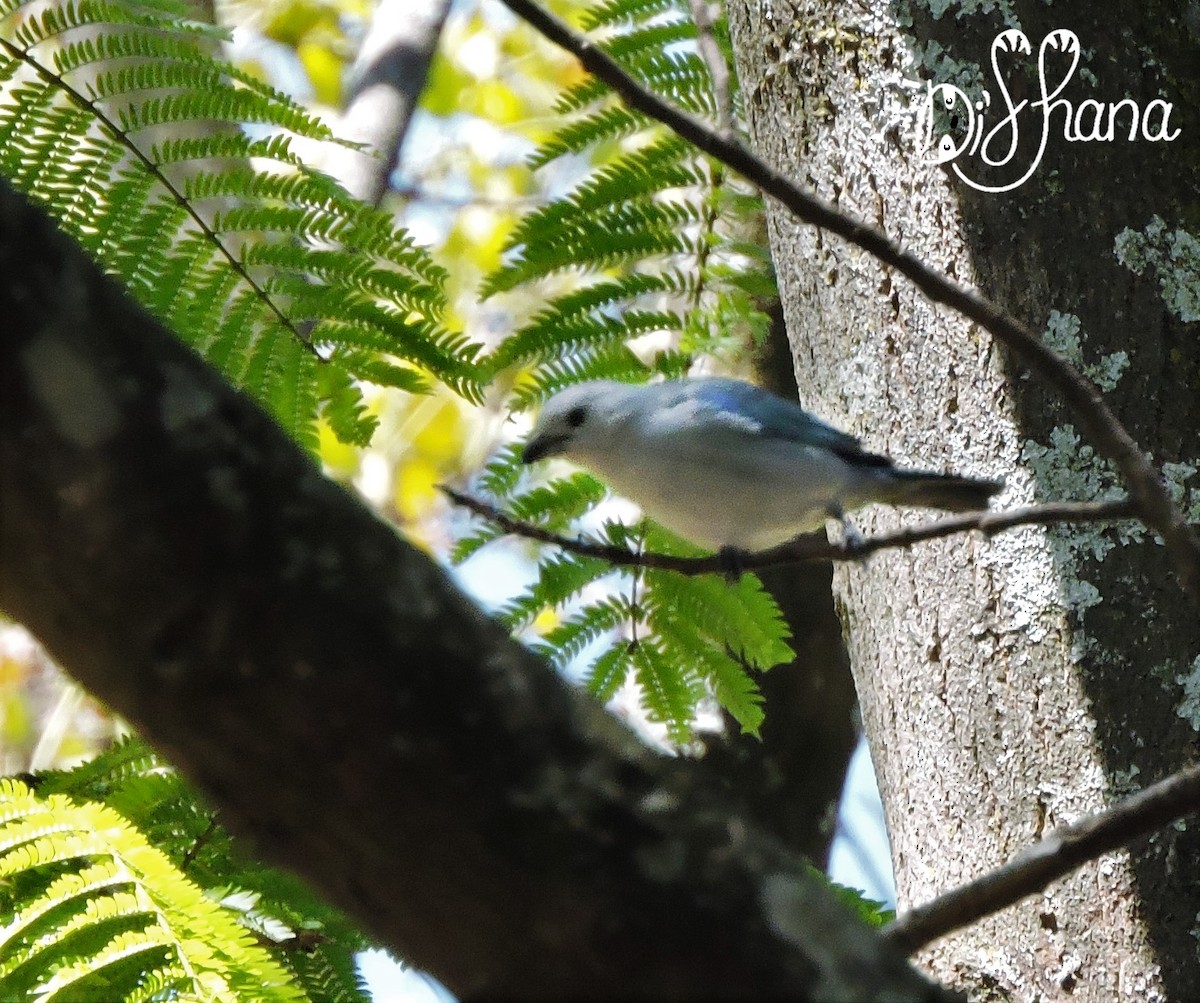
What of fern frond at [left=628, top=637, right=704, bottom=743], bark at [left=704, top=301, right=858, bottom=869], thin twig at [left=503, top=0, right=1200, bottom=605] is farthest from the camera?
bark at [left=704, top=301, right=858, bottom=869]

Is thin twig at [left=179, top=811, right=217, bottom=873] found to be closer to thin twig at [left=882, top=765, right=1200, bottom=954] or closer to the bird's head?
the bird's head

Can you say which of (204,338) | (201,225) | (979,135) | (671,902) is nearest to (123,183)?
(201,225)

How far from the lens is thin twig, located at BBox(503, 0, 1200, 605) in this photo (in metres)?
1.74

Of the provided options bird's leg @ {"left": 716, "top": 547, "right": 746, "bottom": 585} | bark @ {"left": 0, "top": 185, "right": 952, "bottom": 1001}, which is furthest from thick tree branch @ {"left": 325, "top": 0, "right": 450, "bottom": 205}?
bark @ {"left": 0, "top": 185, "right": 952, "bottom": 1001}

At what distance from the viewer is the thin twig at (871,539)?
6.12ft

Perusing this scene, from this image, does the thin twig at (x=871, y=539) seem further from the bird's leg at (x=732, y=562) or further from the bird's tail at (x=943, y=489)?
the bird's tail at (x=943, y=489)

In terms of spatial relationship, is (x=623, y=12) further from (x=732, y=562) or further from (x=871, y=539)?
(x=871, y=539)

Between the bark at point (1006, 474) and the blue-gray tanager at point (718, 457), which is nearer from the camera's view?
the bark at point (1006, 474)

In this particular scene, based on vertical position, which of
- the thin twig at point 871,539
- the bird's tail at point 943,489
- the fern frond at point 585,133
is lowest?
the thin twig at point 871,539

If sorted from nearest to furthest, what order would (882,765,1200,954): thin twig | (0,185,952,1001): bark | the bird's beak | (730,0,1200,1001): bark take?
(0,185,952,1001): bark, (882,765,1200,954): thin twig, (730,0,1200,1001): bark, the bird's beak

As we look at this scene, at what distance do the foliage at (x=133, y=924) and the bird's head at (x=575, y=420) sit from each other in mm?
1213

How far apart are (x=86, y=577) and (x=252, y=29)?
923 centimetres

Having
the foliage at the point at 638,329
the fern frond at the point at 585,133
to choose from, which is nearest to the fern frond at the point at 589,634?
the foliage at the point at 638,329
